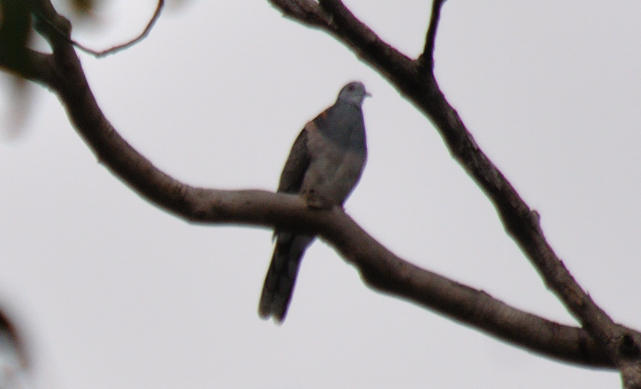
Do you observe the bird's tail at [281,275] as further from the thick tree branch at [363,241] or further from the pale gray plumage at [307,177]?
the thick tree branch at [363,241]

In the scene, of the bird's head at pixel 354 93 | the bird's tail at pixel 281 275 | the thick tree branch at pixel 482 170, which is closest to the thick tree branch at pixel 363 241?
the thick tree branch at pixel 482 170

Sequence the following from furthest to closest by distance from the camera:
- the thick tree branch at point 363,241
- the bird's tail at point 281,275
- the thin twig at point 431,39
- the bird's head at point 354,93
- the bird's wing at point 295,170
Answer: the bird's head at point 354,93, the bird's wing at point 295,170, the bird's tail at point 281,275, the thin twig at point 431,39, the thick tree branch at point 363,241

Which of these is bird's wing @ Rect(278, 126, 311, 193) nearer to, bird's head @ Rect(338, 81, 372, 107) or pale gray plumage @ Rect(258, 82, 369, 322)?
pale gray plumage @ Rect(258, 82, 369, 322)

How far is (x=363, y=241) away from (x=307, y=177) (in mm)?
3447

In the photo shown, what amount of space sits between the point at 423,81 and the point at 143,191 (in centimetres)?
123

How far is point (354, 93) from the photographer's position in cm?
761

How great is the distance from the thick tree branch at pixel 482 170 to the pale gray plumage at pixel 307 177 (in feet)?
10.4

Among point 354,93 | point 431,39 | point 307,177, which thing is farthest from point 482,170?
point 354,93

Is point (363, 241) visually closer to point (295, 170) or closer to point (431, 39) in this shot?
point (431, 39)

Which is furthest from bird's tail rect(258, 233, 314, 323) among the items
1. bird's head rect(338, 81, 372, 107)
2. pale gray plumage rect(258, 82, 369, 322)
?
bird's head rect(338, 81, 372, 107)

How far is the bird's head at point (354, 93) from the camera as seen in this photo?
7.49 meters

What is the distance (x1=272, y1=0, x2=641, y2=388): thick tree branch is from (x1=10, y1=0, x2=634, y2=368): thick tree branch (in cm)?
3

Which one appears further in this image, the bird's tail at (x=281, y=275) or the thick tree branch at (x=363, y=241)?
the bird's tail at (x=281, y=275)

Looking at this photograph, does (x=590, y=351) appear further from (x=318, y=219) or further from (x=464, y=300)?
(x=318, y=219)
